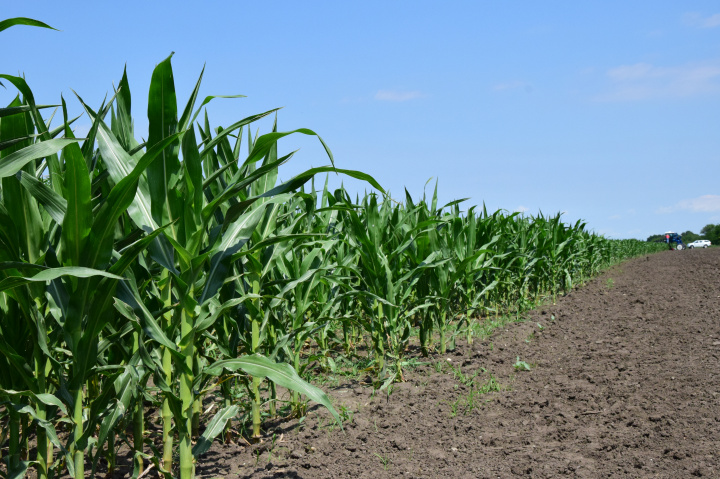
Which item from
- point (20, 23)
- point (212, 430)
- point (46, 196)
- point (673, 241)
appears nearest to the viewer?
point (20, 23)

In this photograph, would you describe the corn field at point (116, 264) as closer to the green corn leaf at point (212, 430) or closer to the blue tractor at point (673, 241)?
the green corn leaf at point (212, 430)

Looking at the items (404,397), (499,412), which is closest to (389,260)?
(404,397)

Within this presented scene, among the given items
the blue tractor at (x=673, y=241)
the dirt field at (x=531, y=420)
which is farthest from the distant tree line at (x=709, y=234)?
the dirt field at (x=531, y=420)

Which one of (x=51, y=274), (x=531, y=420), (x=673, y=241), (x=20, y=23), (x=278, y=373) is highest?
(x=673, y=241)

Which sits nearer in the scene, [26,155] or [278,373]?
[26,155]

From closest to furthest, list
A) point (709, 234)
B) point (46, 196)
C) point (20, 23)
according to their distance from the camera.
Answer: point (20, 23), point (46, 196), point (709, 234)

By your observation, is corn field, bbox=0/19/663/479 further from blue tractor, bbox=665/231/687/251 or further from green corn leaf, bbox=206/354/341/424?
blue tractor, bbox=665/231/687/251

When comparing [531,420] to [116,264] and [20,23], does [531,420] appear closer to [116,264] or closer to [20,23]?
[116,264]

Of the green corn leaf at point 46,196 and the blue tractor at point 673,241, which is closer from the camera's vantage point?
the green corn leaf at point 46,196

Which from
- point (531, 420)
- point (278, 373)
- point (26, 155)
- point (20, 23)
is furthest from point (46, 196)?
point (531, 420)

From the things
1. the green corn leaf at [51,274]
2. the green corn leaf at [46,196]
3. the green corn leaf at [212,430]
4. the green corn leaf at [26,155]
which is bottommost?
the green corn leaf at [212,430]

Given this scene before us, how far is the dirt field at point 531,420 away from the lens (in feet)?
9.50

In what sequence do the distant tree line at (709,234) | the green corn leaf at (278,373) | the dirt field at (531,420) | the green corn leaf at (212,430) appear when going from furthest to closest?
the distant tree line at (709,234)
the dirt field at (531,420)
the green corn leaf at (212,430)
the green corn leaf at (278,373)

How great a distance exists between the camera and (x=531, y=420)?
3598 millimetres
